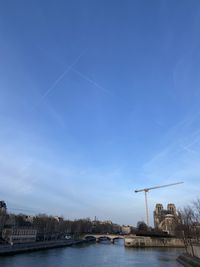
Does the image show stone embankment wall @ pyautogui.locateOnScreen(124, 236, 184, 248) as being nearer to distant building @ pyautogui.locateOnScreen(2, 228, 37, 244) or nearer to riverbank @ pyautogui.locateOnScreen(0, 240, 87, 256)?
riverbank @ pyautogui.locateOnScreen(0, 240, 87, 256)

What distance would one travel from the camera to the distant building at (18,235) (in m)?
87.4

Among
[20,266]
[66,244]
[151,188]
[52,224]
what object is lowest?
[20,266]

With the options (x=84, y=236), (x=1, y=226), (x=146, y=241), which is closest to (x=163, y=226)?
(x=84, y=236)

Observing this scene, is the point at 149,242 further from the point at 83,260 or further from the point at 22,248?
the point at 83,260

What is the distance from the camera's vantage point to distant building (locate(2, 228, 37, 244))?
8744cm

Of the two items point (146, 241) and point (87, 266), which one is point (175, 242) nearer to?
point (146, 241)

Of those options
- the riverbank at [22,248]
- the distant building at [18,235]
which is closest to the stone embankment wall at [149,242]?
the riverbank at [22,248]

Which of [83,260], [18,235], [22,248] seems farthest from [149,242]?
[83,260]

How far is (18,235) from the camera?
93.9 metres

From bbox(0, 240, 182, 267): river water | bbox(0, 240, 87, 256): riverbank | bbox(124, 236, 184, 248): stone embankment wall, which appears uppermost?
bbox(124, 236, 184, 248): stone embankment wall

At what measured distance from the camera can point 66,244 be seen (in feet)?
307

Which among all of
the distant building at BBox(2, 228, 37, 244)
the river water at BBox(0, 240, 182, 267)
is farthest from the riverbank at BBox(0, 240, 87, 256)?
the distant building at BBox(2, 228, 37, 244)

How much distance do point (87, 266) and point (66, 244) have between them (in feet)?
167

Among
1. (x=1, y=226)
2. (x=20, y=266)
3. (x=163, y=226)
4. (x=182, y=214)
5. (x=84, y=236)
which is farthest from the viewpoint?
(x=163, y=226)
